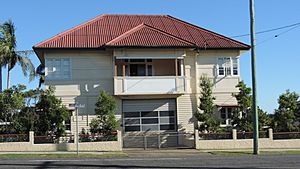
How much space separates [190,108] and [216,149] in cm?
471

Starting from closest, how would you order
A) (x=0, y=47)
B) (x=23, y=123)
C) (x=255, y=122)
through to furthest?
1. (x=255, y=122)
2. (x=23, y=123)
3. (x=0, y=47)

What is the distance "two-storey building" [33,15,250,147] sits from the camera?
29578 millimetres

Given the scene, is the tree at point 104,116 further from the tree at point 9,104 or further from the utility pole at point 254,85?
the utility pole at point 254,85

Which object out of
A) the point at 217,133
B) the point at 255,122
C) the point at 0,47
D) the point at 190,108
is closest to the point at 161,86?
the point at 190,108

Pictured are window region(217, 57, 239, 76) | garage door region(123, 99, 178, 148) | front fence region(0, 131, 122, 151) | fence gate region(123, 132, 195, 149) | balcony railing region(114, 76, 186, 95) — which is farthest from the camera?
window region(217, 57, 239, 76)

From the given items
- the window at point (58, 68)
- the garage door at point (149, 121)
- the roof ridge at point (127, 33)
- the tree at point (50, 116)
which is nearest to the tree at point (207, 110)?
the garage door at point (149, 121)

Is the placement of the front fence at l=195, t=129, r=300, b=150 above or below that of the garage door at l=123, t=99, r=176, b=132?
below

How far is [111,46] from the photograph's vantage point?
2884 cm

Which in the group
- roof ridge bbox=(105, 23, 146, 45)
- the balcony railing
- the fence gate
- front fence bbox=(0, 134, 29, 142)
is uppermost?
roof ridge bbox=(105, 23, 146, 45)

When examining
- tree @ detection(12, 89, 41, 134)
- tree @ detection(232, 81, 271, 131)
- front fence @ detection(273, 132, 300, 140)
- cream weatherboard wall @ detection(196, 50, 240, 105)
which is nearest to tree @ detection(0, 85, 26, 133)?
tree @ detection(12, 89, 41, 134)

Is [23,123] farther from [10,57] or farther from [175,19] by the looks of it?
[175,19]

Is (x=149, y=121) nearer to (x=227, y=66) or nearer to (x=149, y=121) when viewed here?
(x=149, y=121)

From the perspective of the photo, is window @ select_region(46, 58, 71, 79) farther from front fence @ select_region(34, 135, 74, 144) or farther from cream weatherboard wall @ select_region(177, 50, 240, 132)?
cream weatherboard wall @ select_region(177, 50, 240, 132)

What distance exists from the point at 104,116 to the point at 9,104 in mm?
5727
